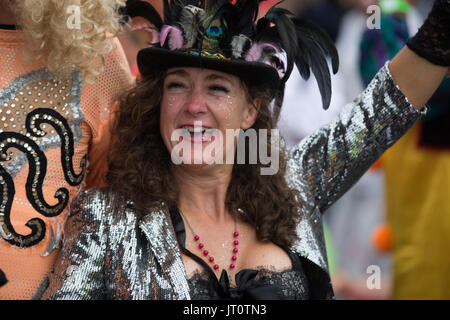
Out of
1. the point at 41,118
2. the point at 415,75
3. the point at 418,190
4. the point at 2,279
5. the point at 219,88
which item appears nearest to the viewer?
the point at 2,279

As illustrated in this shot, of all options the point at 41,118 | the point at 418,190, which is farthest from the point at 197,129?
the point at 418,190

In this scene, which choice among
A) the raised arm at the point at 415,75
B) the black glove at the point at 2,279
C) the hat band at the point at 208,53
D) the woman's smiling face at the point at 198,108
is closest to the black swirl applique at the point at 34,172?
the black glove at the point at 2,279

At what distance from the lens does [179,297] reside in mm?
1839

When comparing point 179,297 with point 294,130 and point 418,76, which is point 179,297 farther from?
point 294,130

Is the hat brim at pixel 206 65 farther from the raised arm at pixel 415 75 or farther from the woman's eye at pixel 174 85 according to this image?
the raised arm at pixel 415 75

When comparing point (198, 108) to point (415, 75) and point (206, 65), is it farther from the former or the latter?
point (415, 75)

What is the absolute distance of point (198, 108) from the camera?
1981 millimetres

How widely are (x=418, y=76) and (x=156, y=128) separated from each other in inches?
37.8

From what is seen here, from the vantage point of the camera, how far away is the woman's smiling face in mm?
2008

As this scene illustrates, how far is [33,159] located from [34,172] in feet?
0.14

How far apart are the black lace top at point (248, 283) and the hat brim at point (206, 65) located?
50cm

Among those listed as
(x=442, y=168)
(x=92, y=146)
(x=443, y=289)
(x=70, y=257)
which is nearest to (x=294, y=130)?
(x=442, y=168)

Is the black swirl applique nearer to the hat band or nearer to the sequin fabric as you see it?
the sequin fabric

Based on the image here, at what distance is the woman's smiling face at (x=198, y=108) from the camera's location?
201 centimetres
